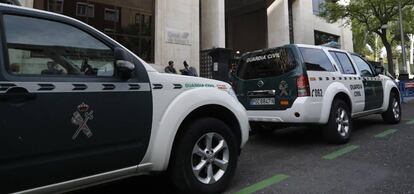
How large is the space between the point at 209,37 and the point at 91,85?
16550 mm

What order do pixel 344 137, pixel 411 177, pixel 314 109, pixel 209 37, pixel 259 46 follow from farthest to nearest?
pixel 259 46 < pixel 209 37 < pixel 344 137 < pixel 314 109 < pixel 411 177

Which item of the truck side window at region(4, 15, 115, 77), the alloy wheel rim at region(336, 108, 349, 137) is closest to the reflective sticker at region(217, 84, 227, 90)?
the truck side window at region(4, 15, 115, 77)

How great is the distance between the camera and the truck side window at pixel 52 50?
275cm

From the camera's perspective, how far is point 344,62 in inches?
295

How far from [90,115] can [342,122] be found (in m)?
5.00

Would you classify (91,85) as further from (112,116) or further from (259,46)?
(259,46)

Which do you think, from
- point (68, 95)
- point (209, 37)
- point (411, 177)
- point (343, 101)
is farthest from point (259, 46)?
point (68, 95)

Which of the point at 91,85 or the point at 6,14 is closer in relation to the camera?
the point at 6,14

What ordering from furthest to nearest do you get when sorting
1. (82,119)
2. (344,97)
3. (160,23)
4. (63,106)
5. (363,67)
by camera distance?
(160,23) < (363,67) < (344,97) < (82,119) < (63,106)

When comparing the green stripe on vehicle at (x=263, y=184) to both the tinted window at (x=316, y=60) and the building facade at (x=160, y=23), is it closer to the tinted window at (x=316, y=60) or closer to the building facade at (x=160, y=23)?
the tinted window at (x=316, y=60)

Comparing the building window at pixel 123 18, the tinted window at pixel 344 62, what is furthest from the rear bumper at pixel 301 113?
the building window at pixel 123 18

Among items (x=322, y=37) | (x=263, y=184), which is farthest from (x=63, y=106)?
(x=322, y=37)

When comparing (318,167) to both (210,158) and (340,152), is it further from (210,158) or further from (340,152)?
(210,158)

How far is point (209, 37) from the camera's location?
63.3ft
